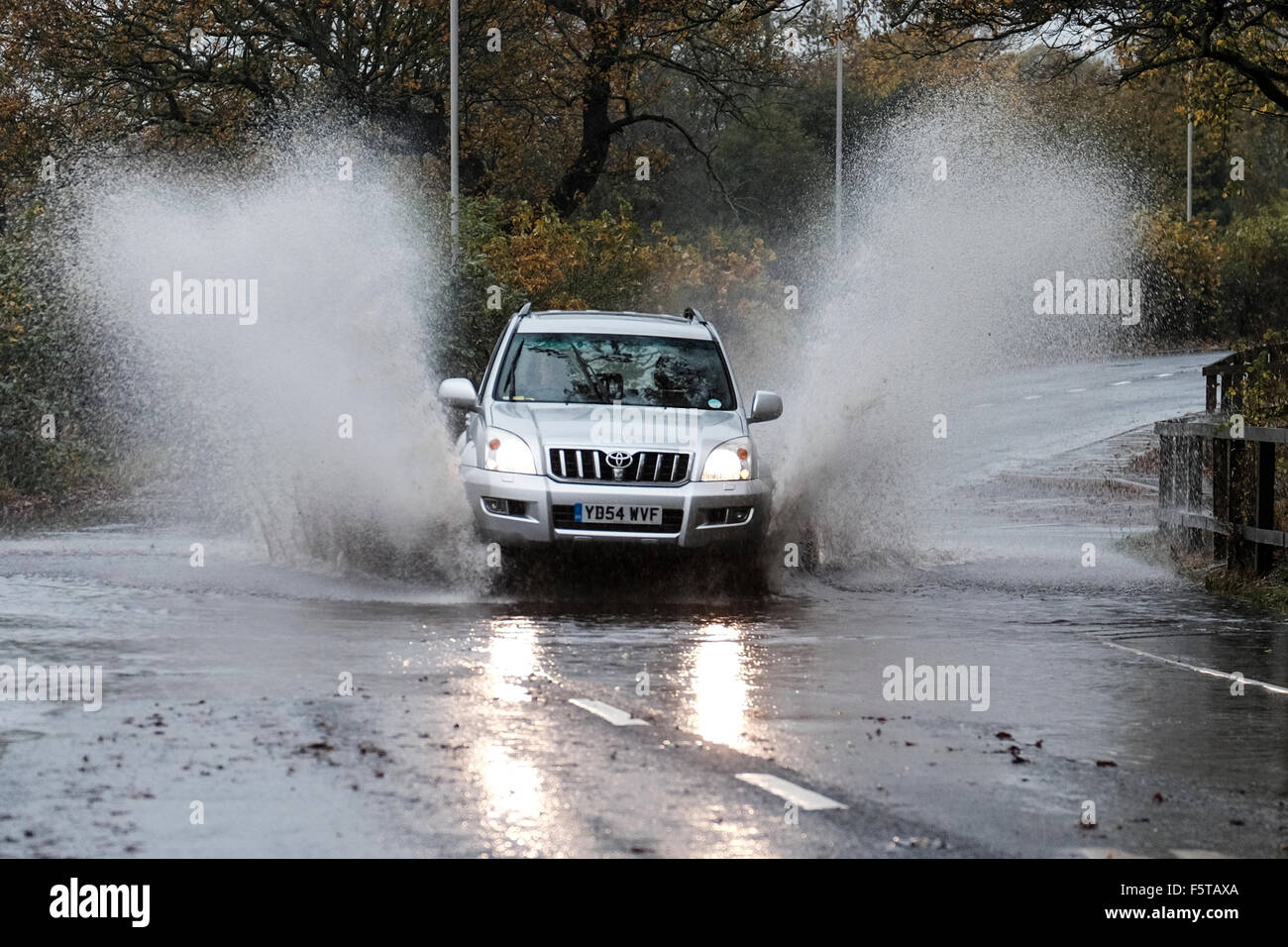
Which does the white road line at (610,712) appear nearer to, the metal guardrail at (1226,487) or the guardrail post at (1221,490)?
the metal guardrail at (1226,487)

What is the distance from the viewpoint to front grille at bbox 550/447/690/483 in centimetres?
1448

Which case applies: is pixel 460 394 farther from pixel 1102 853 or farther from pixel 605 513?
pixel 1102 853

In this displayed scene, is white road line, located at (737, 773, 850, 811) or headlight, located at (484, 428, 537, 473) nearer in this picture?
white road line, located at (737, 773, 850, 811)

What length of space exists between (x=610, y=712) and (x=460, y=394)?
6.26m

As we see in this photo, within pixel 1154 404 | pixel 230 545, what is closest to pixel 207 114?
pixel 1154 404

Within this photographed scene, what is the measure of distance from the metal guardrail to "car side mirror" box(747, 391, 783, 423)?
371 centimetres

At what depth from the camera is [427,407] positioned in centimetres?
1767

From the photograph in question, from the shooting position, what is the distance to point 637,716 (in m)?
9.45

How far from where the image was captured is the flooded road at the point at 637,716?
23.3 ft

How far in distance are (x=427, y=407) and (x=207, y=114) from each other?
77.1 ft

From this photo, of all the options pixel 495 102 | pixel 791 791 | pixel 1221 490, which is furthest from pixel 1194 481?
pixel 495 102

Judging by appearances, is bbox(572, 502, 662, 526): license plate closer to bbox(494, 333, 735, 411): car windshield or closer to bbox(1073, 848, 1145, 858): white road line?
bbox(494, 333, 735, 411): car windshield

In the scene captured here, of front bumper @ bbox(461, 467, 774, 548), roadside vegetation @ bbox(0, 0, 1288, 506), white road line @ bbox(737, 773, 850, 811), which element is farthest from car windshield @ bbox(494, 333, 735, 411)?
white road line @ bbox(737, 773, 850, 811)
